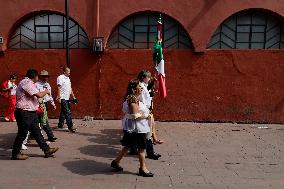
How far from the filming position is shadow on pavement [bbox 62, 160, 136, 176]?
5.98m

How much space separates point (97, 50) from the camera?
10469 mm

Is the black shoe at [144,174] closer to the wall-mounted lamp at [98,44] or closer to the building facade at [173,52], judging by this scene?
the building facade at [173,52]

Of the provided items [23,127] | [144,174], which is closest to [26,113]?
[23,127]

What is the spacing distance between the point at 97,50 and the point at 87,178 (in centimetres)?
555

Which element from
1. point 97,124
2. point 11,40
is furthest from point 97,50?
point 11,40

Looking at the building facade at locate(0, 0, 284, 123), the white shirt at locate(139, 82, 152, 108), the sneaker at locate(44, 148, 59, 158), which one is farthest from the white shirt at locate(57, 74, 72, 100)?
the white shirt at locate(139, 82, 152, 108)

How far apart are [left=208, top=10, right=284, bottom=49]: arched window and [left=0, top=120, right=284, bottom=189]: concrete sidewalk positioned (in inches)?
111

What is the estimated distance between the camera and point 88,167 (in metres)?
6.27

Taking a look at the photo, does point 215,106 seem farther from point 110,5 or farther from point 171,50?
point 110,5

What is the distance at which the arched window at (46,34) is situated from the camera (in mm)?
10922

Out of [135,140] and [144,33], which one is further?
[144,33]

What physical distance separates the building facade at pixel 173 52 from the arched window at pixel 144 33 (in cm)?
3

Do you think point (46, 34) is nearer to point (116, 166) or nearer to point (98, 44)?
point (98, 44)

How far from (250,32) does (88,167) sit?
7.06 meters
